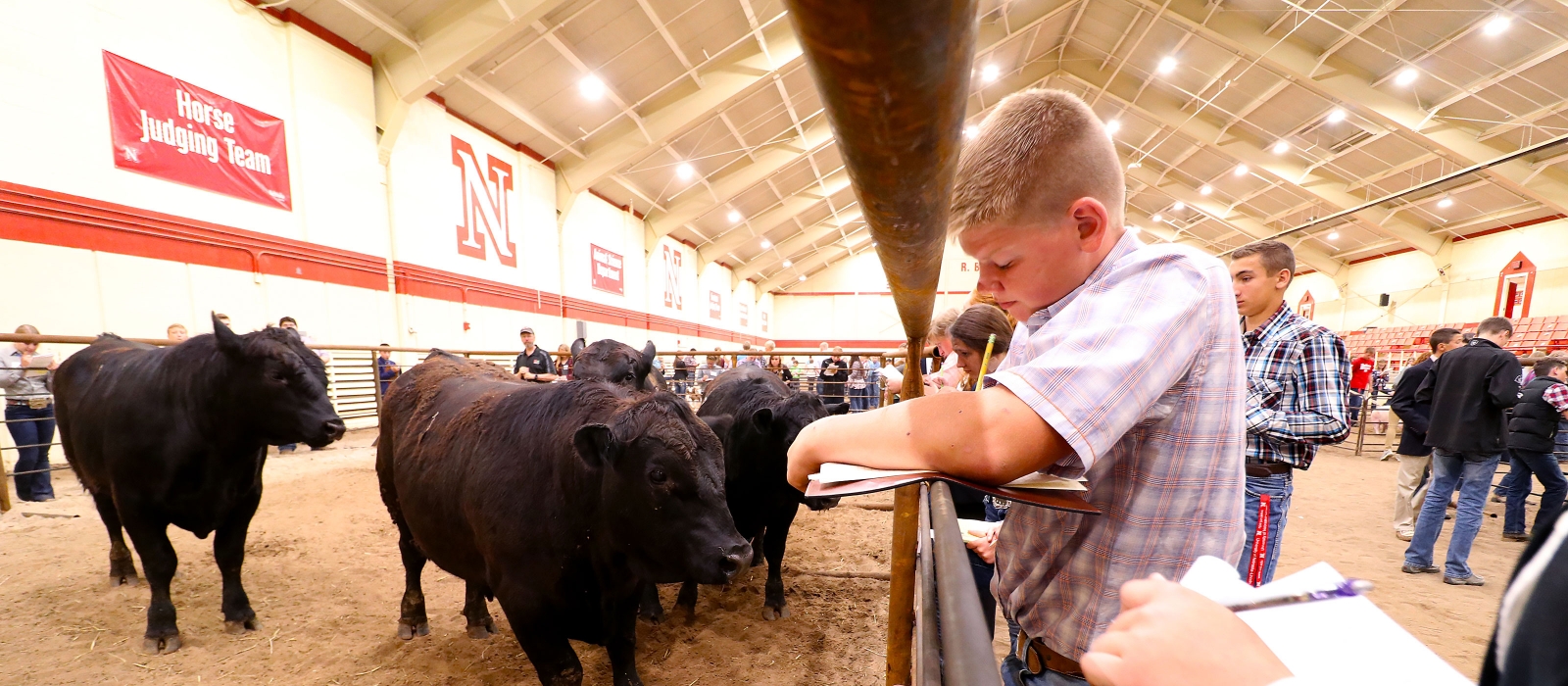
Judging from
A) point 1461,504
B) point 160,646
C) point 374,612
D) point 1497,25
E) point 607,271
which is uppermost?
point 1497,25

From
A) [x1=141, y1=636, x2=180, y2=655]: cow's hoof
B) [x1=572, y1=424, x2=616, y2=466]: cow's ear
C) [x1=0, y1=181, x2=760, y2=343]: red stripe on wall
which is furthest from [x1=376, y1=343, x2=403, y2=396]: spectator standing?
[x1=572, y1=424, x2=616, y2=466]: cow's ear

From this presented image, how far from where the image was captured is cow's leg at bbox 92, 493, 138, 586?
3.65 m

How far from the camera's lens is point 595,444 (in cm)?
225

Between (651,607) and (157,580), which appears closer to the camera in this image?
(157,580)

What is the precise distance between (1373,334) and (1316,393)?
101 feet

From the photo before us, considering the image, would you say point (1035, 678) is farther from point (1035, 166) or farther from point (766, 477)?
point (766, 477)

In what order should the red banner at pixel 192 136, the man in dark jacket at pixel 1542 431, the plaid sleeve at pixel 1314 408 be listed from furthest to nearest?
the red banner at pixel 192 136 < the man in dark jacket at pixel 1542 431 < the plaid sleeve at pixel 1314 408

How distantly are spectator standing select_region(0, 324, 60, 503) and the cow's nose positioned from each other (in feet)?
15.9

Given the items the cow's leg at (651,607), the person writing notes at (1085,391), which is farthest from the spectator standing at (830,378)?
the person writing notes at (1085,391)

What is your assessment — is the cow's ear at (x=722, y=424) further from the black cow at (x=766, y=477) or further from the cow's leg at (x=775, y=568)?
the cow's leg at (x=775, y=568)

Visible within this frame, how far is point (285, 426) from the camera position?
3.24m

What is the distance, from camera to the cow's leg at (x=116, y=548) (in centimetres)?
365

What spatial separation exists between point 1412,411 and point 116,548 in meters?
10.7

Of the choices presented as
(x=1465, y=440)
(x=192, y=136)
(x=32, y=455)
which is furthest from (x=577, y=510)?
(x=192, y=136)
